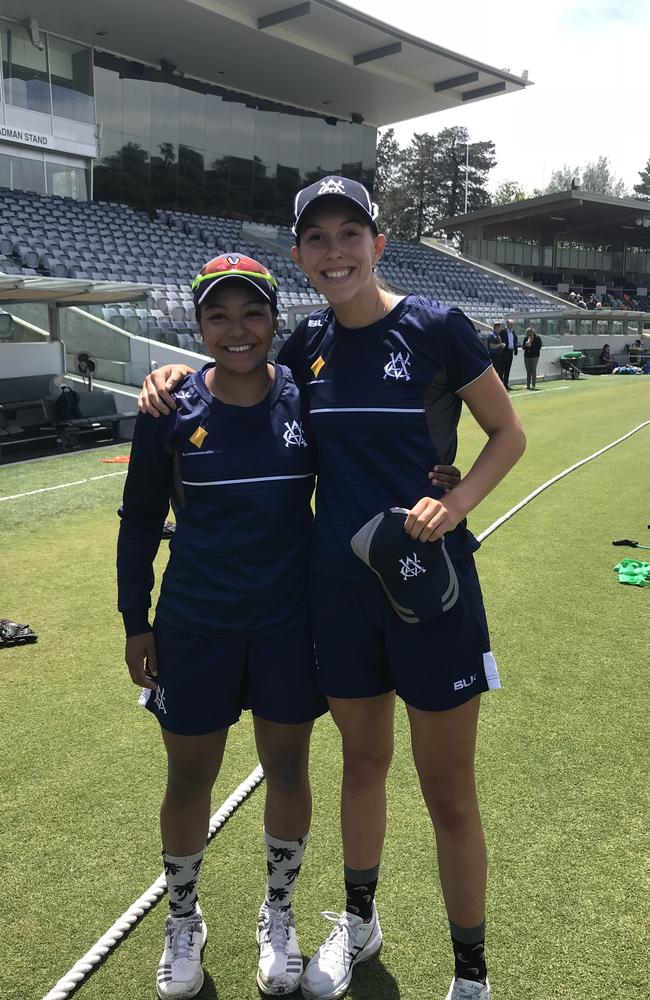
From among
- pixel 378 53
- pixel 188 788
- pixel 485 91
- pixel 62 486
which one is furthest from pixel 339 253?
pixel 485 91

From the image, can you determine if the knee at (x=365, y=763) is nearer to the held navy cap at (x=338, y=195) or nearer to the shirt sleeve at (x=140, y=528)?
the shirt sleeve at (x=140, y=528)

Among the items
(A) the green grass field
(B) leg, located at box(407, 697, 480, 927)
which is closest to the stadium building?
(A) the green grass field

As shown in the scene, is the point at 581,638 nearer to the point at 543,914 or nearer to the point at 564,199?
the point at 543,914

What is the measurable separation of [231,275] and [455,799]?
150cm

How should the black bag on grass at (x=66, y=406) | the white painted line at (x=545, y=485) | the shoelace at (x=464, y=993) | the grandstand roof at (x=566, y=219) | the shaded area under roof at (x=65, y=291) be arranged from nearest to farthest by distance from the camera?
the shoelace at (x=464, y=993) < the white painted line at (x=545, y=485) < the shaded area under roof at (x=65, y=291) < the black bag on grass at (x=66, y=406) < the grandstand roof at (x=566, y=219)

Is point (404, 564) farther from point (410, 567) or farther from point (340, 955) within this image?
point (340, 955)

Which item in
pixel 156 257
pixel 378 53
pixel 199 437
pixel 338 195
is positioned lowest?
pixel 199 437

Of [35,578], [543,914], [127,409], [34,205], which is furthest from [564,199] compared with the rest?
[543,914]

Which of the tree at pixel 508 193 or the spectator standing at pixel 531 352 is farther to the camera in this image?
the tree at pixel 508 193

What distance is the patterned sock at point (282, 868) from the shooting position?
2428 mm

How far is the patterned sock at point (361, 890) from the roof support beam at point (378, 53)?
33021mm

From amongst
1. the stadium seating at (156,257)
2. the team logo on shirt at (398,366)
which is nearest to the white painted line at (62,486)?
the stadium seating at (156,257)

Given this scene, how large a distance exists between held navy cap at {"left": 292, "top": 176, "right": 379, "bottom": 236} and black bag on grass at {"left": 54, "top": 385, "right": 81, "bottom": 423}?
1142cm

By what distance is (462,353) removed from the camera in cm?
213
